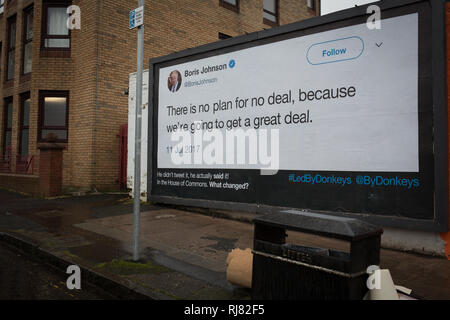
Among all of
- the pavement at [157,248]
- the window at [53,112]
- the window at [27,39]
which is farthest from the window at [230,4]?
the pavement at [157,248]

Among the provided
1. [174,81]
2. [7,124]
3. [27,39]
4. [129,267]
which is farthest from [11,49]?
[129,267]

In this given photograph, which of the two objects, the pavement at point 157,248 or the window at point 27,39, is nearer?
the pavement at point 157,248

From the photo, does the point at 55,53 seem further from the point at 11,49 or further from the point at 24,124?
the point at 11,49

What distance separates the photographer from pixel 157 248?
17.9 ft

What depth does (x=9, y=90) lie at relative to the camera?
48.8 ft

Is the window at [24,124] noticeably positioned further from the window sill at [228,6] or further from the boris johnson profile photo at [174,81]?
the window sill at [228,6]

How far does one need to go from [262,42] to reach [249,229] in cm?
365

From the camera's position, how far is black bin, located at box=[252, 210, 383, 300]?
2.73 m

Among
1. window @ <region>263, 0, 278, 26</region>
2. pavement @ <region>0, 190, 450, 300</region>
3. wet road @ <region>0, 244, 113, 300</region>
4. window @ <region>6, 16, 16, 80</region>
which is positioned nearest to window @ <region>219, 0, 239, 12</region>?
window @ <region>263, 0, 278, 26</region>

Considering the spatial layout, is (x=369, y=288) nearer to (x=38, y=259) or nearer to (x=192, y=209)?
(x=38, y=259)

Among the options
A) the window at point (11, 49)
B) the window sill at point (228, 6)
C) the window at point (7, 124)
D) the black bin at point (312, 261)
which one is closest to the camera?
the black bin at point (312, 261)

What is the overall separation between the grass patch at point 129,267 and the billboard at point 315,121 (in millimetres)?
2995

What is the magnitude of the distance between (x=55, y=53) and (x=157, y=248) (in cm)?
1023

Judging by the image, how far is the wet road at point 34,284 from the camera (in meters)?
3.93
